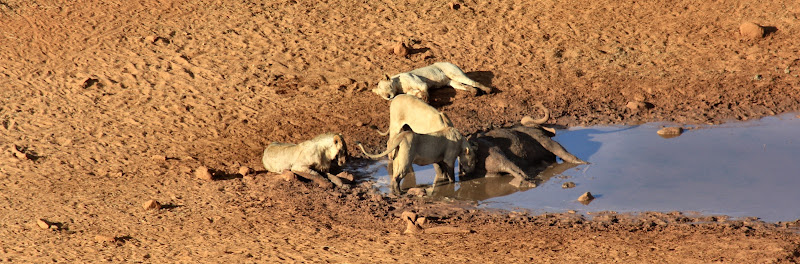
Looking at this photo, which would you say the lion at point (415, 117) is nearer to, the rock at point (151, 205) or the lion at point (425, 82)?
the lion at point (425, 82)

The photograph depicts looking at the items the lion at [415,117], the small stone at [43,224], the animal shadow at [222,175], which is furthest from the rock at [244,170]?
the small stone at [43,224]

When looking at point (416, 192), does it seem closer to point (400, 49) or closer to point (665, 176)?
point (665, 176)

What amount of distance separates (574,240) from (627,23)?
7717 mm

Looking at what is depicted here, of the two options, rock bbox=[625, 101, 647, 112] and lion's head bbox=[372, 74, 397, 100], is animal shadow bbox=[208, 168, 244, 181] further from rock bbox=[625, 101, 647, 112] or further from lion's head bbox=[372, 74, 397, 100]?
rock bbox=[625, 101, 647, 112]

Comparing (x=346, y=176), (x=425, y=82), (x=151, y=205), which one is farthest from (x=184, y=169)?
(x=425, y=82)

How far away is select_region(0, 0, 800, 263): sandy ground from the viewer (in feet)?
30.8

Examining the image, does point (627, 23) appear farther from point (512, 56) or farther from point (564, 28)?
point (512, 56)

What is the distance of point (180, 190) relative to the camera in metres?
11.0

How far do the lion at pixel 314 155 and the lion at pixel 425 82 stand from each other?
2615 mm

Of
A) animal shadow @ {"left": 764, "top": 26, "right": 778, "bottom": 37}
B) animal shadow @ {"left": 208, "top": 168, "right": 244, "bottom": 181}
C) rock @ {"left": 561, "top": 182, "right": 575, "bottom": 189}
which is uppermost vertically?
animal shadow @ {"left": 764, "top": 26, "right": 778, "bottom": 37}

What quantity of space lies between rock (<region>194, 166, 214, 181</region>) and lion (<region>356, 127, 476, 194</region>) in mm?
1735

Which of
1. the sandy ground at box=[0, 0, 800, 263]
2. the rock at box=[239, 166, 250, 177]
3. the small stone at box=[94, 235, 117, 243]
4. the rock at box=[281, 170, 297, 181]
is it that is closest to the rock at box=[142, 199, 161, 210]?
the sandy ground at box=[0, 0, 800, 263]

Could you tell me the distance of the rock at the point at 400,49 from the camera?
1536 centimetres

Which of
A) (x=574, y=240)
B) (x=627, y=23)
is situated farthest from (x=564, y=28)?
(x=574, y=240)
